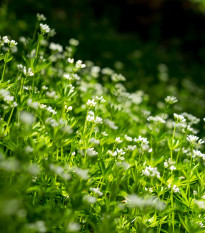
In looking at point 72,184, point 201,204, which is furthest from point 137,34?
point 72,184

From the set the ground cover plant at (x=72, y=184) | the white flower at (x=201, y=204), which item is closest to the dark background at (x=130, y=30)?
the ground cover plant at (x=72, y=184)

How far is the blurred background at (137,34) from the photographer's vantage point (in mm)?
7859

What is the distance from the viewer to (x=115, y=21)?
1247 centimetres

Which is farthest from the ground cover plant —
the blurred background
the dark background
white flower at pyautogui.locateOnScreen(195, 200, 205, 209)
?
the dark background

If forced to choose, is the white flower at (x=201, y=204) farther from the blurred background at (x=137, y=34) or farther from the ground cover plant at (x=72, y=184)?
the blurred background at (x=137, y=34)

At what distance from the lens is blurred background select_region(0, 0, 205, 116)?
786 centimetres

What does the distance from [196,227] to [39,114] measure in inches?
70.0

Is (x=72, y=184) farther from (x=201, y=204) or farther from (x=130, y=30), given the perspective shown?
(x=130, y=30)

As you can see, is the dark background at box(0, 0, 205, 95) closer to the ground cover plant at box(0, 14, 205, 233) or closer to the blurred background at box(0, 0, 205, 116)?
the blurred background at box(0, 0, 205, 116)

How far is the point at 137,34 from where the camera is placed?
12602mm

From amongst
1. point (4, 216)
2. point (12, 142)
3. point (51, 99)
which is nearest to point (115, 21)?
point (51, 99)

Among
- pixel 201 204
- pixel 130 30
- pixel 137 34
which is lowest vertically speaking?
pixel 201 204

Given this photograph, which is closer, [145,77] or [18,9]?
[145,77]

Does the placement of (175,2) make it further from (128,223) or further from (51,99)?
(128,223)
